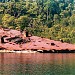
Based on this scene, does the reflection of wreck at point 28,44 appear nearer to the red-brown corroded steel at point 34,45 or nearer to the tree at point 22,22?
the red-brown corroded steel at point 34,45

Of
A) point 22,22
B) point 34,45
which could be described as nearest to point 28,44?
point 34,45

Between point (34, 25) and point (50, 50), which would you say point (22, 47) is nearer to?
point (50, 50)

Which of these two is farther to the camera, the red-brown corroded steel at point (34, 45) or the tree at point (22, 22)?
the tree at point (22, 22)

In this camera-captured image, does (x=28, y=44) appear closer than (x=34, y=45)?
No

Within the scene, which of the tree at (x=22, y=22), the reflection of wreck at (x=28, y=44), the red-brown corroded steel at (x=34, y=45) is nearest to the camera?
the red-brown corroded steel at (x=34, y=45)

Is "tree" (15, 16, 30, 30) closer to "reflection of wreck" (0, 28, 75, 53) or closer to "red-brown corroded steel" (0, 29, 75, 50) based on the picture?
"red-brown corroded steel" (0, 29, 75, 50)

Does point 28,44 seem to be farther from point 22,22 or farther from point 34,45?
point 22,22

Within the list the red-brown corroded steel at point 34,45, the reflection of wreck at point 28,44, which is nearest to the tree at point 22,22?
the red-brown corroded steel at point 34,45

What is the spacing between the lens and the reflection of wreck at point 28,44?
119 metres

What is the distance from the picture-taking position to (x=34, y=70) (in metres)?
63.2

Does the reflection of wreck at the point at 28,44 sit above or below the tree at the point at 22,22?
below

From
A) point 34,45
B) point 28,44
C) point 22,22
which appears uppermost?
point 22,22

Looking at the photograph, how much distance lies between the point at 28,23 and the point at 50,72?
127 meters

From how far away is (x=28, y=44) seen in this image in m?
121
